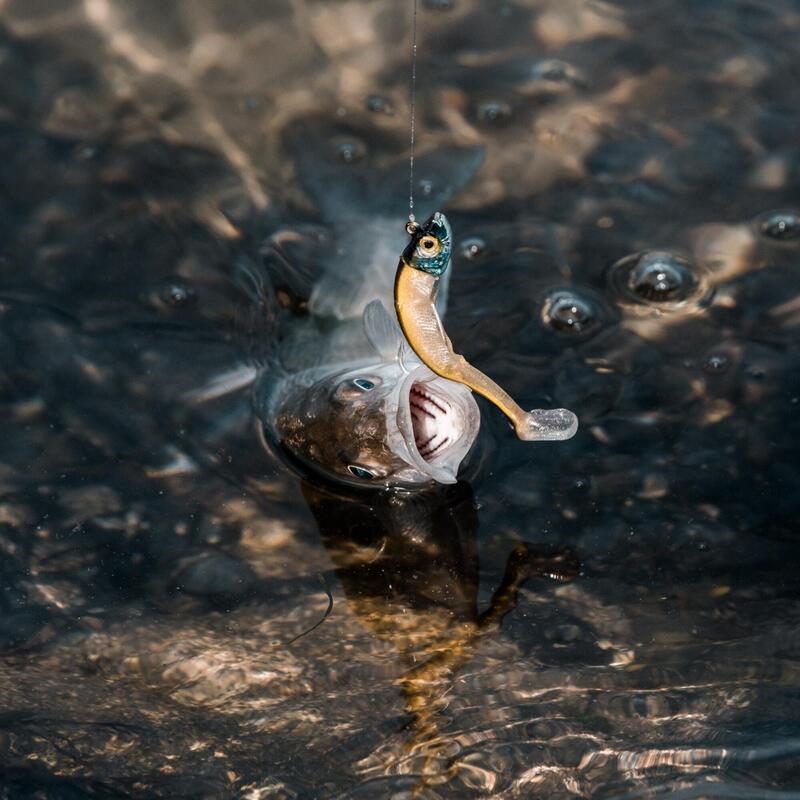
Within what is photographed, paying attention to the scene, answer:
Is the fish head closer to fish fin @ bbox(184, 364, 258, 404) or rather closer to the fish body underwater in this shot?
the fish body underwater

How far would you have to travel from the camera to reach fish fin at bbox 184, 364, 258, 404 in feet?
12.7

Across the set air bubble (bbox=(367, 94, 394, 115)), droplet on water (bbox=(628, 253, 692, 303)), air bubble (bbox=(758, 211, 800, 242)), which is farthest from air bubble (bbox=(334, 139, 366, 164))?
air bubble (bbox=(758, 211, 800, 242))

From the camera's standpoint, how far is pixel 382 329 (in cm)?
378

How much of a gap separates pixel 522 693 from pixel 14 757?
4.05 feet

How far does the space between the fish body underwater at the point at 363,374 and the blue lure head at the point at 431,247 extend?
1.65 feet

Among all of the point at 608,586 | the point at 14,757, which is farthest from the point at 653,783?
the point at 14,757

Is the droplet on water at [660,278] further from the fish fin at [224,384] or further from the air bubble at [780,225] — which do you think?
the fish fin at [224,384]

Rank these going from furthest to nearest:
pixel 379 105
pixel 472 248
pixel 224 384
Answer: pixel 379 105
pixel 472 248
pixel 224 384

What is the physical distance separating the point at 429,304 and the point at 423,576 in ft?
2.79

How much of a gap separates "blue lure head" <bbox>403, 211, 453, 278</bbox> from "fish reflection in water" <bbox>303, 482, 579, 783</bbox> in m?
0.91

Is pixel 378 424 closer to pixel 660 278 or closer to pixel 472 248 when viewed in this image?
pixel 472 248

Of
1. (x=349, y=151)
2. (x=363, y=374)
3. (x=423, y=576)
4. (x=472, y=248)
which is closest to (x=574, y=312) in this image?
(x=472, y=248)

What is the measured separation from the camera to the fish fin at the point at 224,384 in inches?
152

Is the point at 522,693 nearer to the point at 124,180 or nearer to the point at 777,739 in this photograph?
the point at 777,739
